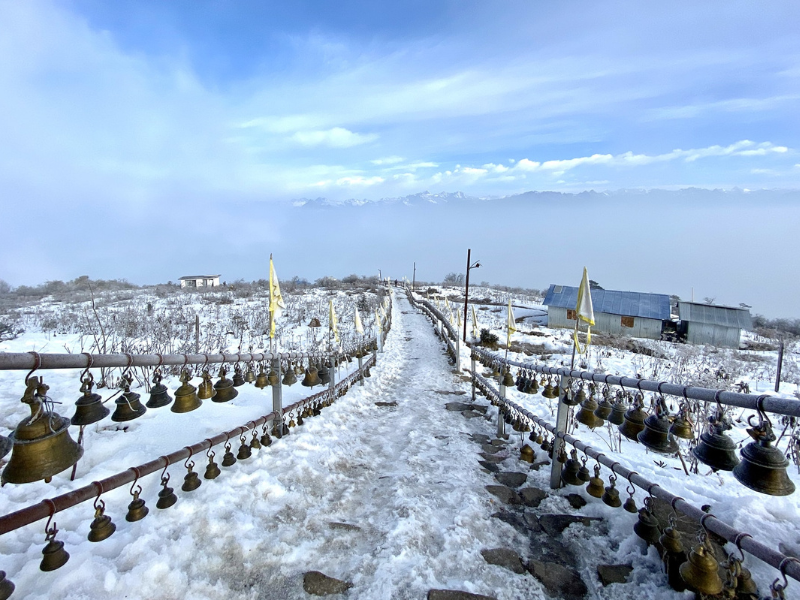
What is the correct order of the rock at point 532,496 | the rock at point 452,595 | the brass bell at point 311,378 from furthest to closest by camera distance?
the brass bell at point 311,378 → the rock at point 532,496 → the rock at point 452,595

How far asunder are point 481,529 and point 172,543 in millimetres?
3103

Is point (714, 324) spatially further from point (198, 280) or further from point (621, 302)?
point (198, 280)

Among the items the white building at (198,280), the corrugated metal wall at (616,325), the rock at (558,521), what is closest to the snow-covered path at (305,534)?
the rock at (558,521)

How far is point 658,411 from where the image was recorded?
3.18 metres

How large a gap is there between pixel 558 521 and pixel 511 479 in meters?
1.05

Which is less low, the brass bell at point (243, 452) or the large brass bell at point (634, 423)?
the large brass bell at point (634, 423)

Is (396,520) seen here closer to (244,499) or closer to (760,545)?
(244,499)

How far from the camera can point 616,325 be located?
103 ft

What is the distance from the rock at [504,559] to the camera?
3625 mm

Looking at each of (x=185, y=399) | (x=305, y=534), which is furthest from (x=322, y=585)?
(x=185, y=399)

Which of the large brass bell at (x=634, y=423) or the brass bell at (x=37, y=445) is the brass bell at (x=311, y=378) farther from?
the large brass bell at (x=634, y=423)

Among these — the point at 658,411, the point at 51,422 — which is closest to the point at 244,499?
the point at 51,422

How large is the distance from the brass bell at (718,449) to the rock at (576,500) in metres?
2.30

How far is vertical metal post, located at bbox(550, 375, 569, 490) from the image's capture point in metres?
4.82
